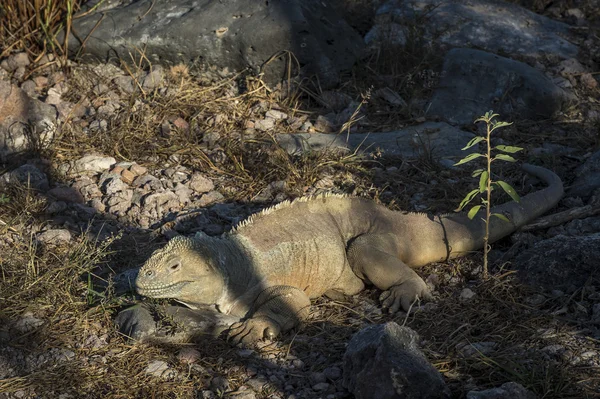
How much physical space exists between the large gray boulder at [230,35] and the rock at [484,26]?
3.09ft

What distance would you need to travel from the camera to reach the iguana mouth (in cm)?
417

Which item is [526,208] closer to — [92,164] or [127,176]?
[127,176]

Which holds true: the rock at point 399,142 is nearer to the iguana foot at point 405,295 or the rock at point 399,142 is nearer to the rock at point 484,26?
the rock at point 484,26

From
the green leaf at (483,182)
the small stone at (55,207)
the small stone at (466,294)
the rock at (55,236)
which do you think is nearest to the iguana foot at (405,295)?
the small stone at (466,294)

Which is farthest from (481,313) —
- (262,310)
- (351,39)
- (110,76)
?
(110,76)

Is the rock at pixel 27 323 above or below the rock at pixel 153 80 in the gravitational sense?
below

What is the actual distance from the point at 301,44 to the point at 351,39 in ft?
2.02

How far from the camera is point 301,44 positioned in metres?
7.03

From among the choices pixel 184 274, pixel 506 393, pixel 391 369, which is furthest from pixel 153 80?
pixel 506 393

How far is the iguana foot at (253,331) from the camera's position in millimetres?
4234

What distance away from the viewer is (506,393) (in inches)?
131

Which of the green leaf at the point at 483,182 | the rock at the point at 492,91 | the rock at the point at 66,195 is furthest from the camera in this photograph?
the rock at the point at 492,91

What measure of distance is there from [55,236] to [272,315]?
5.47 ft

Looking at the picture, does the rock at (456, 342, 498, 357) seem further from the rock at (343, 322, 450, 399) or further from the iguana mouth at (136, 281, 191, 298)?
the iguana mouth at (136, 281, 191, 298)
